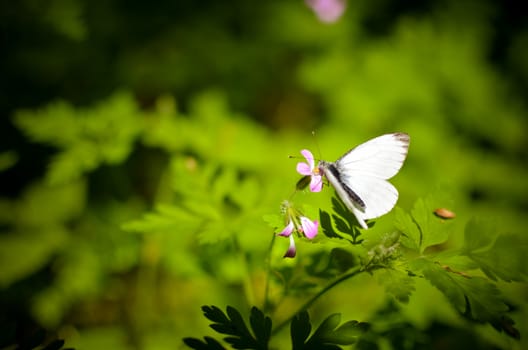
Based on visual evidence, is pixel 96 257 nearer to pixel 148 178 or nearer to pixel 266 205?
pixel 148 178

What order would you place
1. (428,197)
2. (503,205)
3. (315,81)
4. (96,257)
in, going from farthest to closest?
1. (315,81)
2. (503,205)
3. (96,257)
4. (428,197)

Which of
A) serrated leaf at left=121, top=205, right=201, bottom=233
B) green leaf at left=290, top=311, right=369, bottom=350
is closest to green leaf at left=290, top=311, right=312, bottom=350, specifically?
green leaf at left=290, top=311, right=369, bottom=350

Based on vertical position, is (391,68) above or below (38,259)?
above

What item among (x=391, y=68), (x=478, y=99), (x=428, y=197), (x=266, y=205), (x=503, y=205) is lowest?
(x=503, y=205)

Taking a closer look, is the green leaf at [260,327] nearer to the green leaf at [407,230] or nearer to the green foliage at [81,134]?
the green leaf at [407,230]

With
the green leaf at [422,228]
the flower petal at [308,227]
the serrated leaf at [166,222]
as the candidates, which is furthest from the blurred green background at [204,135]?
the flower petal at [308,227]

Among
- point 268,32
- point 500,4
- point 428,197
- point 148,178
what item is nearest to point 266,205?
point 428,197

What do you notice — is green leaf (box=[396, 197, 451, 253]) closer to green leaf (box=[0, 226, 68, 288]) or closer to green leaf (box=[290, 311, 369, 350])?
green leaf (box=[290, 311, 369, 350])
